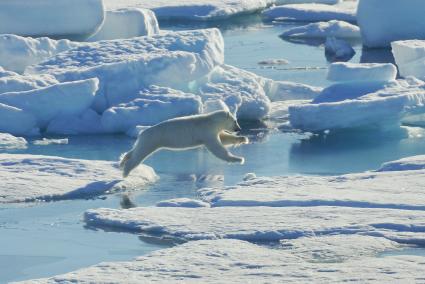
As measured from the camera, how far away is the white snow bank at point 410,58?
14.4 metres

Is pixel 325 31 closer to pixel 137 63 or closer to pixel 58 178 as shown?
pixel 137 63

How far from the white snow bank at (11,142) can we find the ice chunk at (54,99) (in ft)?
1.82

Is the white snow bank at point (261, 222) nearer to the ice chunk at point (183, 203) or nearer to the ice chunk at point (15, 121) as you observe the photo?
the ice chunk at point (183, 203)

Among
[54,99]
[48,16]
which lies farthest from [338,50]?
[54,99]

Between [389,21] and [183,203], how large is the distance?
950 cm

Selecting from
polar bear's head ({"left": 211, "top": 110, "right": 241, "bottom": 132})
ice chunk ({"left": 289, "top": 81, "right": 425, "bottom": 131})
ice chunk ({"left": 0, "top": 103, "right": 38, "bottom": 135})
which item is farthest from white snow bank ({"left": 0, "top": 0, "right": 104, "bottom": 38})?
polar bear's head ({"left": 211, "top": 110, "right": 241, "bottom": 132})

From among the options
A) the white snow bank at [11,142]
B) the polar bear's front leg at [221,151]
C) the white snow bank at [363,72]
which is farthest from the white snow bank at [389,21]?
the polar bear's front leg at [221,151]

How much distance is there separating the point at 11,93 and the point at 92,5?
4.41 m

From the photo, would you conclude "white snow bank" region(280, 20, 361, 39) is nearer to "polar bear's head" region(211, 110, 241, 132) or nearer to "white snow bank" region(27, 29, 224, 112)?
"white snow bank" region(27, 29, 224, 112)

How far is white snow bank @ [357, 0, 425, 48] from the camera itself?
57.0 feet

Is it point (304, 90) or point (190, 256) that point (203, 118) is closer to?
point (190, 256)

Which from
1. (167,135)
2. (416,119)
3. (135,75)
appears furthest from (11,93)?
(416,119)

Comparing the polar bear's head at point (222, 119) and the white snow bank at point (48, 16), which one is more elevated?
the polar bear's head at point (222, 119)

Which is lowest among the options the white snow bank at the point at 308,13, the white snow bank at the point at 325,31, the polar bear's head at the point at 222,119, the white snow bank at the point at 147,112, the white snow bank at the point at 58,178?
the white snow bank at the point at 308,13
